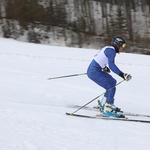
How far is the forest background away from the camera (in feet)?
90.2

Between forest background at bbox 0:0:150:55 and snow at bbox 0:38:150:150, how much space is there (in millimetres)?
12505

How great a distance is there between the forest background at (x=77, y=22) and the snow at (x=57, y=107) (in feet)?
41.0

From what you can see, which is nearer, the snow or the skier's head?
the snow

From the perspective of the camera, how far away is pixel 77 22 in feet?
104

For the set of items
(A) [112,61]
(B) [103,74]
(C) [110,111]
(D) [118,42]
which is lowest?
(C) [110,111]

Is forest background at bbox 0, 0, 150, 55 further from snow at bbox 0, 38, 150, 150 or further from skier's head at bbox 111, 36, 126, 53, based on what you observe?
skier's head at bbox 111, 36, 126, 53

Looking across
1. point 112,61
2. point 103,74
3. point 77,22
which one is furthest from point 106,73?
point 77,22

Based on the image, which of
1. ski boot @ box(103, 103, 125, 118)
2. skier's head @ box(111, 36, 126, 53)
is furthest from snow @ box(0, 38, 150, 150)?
skier's head @ box(111, 36, 126, 53)

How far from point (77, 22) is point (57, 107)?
24914 millimetres

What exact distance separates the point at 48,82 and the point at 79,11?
80.5 feet

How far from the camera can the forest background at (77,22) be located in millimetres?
27484

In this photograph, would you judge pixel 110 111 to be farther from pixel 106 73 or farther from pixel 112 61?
pixel 112 61

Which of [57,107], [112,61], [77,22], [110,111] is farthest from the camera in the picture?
[77,22]

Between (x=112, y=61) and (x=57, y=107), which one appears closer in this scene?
(x=112, y=61)
